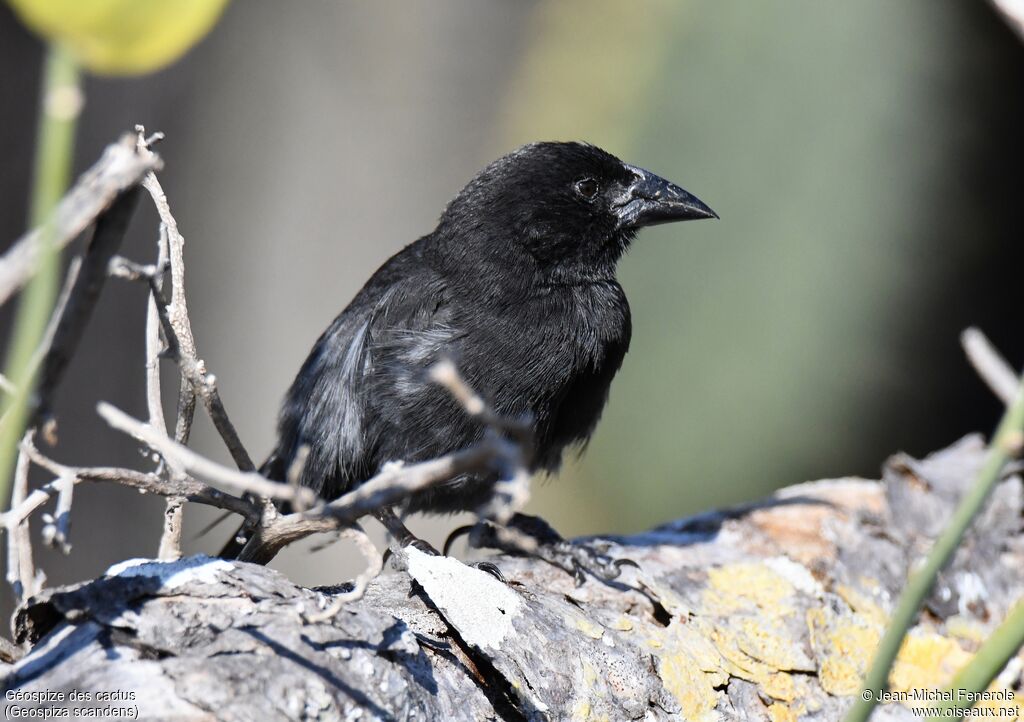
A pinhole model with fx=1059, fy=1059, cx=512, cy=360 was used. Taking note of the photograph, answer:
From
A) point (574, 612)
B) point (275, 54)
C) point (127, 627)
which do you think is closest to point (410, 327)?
point (574, 612)

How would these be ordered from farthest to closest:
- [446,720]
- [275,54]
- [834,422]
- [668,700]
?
[275,54] < [834,422] < [668,700] < [446,720]

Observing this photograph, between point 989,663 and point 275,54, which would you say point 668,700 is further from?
point 275,54

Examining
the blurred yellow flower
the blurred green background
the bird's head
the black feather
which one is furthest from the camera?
the blurred green background

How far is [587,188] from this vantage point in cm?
323

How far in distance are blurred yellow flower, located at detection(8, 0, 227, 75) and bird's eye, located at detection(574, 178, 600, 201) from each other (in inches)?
93.9

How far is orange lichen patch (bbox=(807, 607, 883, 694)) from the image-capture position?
2.16 metres

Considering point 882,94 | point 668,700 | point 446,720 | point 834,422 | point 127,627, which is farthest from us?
point 834,422

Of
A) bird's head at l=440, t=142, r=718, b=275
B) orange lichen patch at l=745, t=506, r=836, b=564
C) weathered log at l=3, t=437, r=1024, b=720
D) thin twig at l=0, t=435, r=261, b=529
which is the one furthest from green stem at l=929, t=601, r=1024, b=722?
bird's head at l=440, t=142, r=718, b=275

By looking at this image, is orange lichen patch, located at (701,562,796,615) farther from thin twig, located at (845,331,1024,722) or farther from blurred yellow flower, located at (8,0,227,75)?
blurred yellow flower, located at (8,0,227,75)

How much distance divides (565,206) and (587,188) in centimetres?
10

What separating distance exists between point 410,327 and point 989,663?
2.13m

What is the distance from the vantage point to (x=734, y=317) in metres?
4.14

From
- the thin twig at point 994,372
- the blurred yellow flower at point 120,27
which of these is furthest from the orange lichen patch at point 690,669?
the blurred yellow flower at point 120,27

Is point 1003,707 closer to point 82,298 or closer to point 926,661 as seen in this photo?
point 926,661
